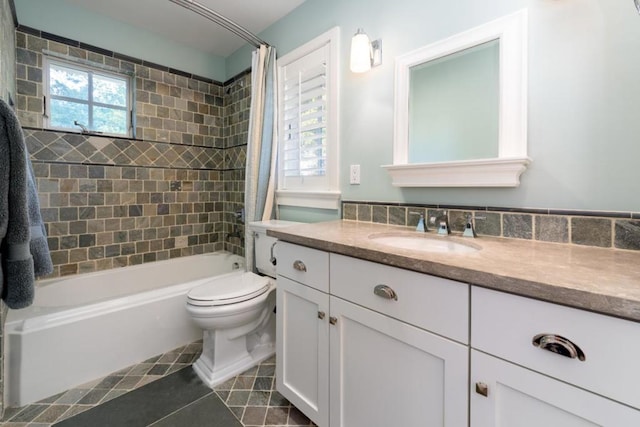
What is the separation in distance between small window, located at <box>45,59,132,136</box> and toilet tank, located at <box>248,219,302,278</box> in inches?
57.0

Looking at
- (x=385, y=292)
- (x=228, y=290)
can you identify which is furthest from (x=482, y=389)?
(x=228, y=290)

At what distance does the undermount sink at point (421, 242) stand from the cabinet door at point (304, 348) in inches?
15.1

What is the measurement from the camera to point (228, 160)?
2863 millimetres

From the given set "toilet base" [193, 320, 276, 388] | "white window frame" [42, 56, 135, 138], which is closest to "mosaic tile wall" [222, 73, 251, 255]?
"white window frame" [42, 56, 135, 138]

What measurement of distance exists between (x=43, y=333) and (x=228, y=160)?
1907 mm

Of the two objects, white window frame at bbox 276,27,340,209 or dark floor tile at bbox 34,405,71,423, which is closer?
dark floor tile at bbox 34,405,71,423

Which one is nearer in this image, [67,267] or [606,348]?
[606,348]

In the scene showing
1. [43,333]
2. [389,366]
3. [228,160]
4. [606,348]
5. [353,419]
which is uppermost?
[228,160]

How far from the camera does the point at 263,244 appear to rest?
2.02m

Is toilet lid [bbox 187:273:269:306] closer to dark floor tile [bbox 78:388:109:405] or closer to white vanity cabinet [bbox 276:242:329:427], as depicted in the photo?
white vanity cabinet [bbox 276:242:329:427]

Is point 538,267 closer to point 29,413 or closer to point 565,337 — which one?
point 565,337

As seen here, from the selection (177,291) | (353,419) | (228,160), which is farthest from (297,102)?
(353,419)

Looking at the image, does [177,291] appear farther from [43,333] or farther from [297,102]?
[297,102]

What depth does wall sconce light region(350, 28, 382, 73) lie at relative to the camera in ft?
4.87
